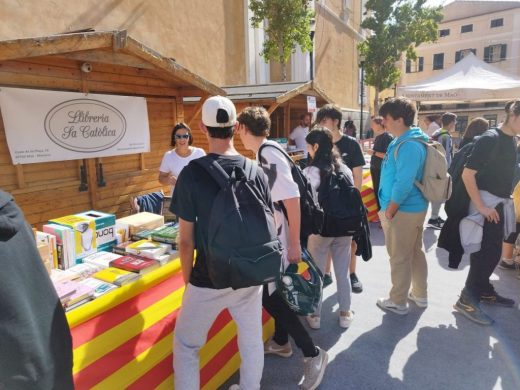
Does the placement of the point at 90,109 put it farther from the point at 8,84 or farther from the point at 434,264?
the point at 434,264

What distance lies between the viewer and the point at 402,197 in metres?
3.25

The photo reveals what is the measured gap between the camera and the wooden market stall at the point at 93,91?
3.85 meters

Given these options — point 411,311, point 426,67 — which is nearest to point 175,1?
point 411,311

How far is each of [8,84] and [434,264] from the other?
5.56 meters

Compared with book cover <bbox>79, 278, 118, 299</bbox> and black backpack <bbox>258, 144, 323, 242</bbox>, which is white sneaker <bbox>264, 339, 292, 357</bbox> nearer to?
black backpack <bbox>258, 144, 323, 242</bbox>

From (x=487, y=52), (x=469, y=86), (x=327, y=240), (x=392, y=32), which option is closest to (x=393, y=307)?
(x=327, y=240)

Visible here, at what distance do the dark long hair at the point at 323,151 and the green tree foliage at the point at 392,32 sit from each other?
2153cm

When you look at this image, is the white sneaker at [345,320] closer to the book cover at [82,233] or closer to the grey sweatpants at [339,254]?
the grey sweatpants at [339,254]

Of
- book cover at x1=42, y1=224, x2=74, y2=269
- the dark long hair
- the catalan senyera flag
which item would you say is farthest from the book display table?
the catalan senyera flag

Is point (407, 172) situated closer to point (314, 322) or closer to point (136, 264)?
point (314, 322)

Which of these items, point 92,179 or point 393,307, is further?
point 92,179

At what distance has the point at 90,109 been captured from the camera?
466 centimetres

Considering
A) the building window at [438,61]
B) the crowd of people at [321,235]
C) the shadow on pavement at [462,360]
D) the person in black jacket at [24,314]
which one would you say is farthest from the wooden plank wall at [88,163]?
the building window at [438,61]

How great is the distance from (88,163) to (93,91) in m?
0.93
